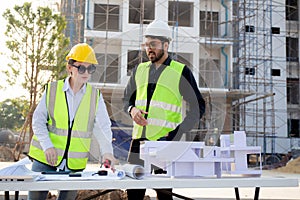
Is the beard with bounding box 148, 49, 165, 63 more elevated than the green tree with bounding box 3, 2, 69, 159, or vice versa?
the green tree with bounding box 3, 2, 69, 159

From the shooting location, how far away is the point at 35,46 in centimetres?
1170

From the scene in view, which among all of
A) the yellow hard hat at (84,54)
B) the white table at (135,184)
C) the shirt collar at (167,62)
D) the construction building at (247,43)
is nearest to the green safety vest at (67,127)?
the yellow hard hat at (84,54)

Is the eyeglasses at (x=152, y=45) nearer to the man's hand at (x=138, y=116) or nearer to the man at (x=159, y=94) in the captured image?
the man at (x=159, y=94)

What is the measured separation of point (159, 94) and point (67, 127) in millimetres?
453

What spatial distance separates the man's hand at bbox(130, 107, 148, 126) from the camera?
1763 mm

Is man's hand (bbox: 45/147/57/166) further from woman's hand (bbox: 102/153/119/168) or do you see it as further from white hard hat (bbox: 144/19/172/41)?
white hard hat (bbox: 144/19/172/41)

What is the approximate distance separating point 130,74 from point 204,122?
398 millimetres

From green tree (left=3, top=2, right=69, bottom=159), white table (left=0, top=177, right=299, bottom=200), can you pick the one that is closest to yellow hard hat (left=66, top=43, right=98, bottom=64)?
white table (left=0, top=177, right=299, bottom=200)

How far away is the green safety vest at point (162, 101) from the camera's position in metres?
1.76

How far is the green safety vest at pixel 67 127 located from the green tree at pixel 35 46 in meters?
9.67

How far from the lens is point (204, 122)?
174 centimetres

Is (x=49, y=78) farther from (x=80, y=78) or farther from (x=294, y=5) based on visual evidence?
(x=294, y=5)

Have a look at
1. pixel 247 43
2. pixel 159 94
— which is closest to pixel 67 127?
pixel 159 94

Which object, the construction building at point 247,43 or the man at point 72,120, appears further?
the construction building at point 247,43
